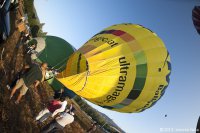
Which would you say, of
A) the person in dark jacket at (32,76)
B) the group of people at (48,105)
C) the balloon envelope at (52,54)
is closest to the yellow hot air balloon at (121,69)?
the group of people at (48,105)

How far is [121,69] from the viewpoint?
1209cm

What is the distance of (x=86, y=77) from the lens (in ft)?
37.3

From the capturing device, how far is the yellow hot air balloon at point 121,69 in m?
11.6

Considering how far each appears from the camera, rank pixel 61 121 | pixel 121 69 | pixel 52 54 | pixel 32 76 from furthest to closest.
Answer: pixel 52 54
pixel 121 69
pixel 61 121
pixel 32 76

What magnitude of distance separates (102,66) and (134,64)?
137 cm

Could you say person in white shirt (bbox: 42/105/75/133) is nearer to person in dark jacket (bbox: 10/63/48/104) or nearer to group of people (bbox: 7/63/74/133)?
group of people (bbox: 7/63/74/133)

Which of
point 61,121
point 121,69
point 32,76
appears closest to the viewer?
point 32,76

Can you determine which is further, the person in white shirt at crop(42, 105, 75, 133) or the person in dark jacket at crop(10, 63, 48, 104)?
the person in white shirt at crop(42, 105, 75, 133)

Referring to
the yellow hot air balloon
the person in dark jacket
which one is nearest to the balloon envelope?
the yellow hot air balloon

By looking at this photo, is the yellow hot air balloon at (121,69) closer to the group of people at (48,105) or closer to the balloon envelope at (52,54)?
the group of people at (48,105)

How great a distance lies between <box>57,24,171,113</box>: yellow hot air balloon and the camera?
11633 mm

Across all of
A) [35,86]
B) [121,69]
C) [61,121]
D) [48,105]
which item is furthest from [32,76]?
[121,69]

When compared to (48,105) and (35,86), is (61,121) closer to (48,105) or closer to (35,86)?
(48,105)

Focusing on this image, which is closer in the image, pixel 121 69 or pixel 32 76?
pixel 32 76
